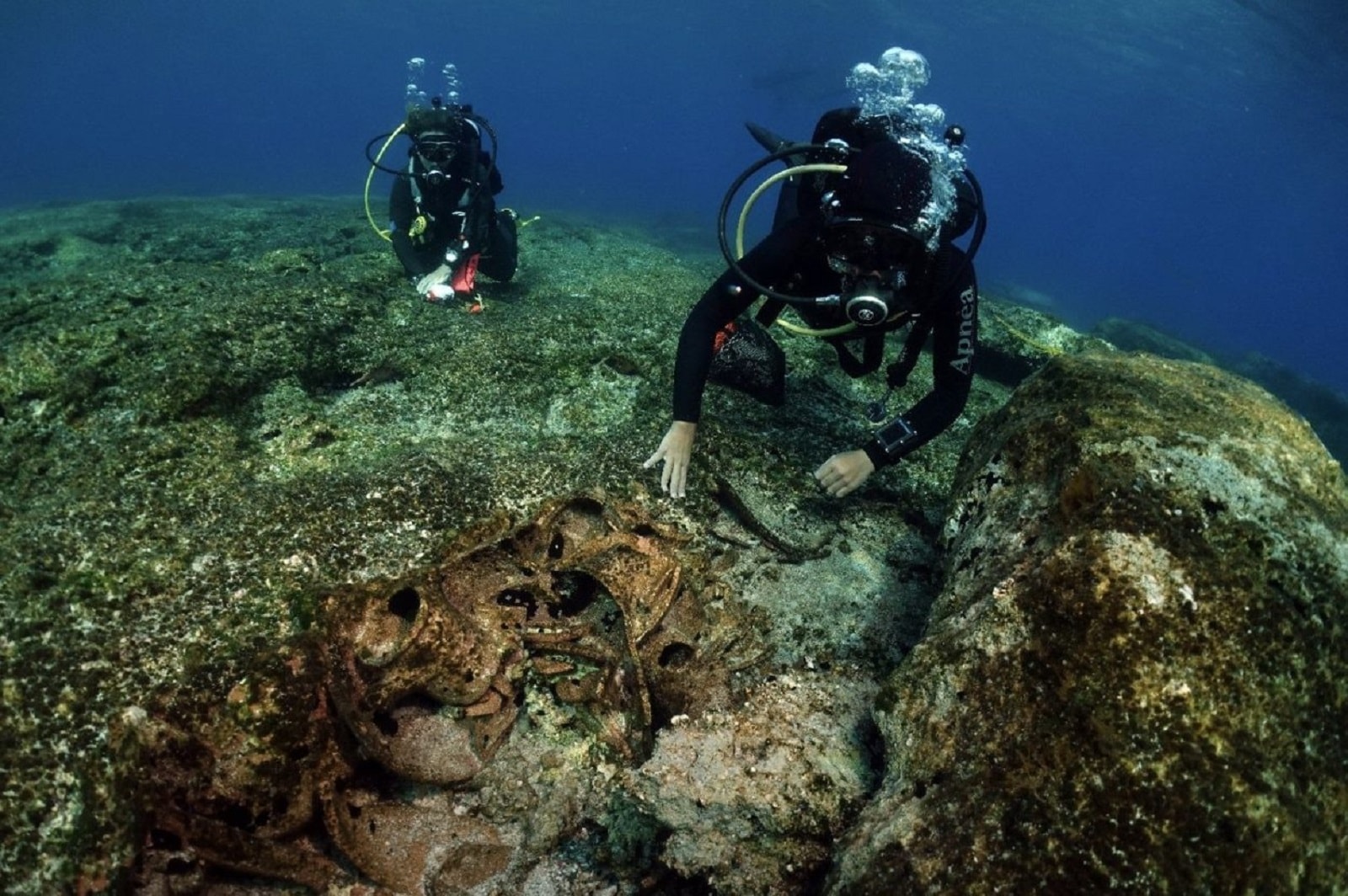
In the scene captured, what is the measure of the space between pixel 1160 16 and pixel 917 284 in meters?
48.2

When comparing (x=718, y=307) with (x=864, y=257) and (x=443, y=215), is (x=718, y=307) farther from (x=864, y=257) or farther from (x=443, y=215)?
(x=443, y=215)

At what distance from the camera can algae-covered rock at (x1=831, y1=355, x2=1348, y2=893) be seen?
183cm

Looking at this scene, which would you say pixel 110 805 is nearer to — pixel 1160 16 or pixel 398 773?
pixel 398 773

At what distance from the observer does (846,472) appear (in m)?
3.86

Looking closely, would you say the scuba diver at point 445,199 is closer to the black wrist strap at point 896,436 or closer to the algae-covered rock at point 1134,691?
the black wrist strap at point 896,436

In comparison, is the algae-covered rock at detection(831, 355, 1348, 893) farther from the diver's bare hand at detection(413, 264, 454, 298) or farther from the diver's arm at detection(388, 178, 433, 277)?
the diver's arm at detection(388, 178, 433, 277)

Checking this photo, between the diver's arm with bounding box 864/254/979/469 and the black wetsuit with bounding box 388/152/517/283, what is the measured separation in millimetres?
6091

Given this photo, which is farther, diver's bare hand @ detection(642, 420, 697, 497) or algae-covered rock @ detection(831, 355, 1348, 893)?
diver's bare hand @ detection(642, 420, 697, 497)

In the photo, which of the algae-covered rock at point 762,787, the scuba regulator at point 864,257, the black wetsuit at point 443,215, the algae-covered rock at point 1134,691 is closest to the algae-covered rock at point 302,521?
the algae-covered rock at point 762,787

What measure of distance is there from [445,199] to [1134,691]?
8.98 meters

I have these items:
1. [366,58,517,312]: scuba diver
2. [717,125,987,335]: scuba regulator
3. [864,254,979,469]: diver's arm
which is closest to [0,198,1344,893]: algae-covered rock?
[864,254,979,469]: diver's arm

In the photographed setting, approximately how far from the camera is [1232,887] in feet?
5.71

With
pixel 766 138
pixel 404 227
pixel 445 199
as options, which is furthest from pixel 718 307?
pixel 404 227

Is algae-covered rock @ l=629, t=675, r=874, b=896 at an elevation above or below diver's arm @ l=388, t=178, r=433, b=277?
below
